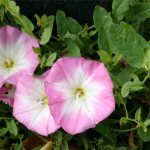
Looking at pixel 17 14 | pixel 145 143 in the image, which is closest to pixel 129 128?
pixel 145 143

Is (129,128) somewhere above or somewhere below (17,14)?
below

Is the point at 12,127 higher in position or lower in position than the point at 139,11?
lower

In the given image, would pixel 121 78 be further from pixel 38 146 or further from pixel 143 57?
pixel 38 146

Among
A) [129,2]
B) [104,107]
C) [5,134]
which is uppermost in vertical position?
[129,2]

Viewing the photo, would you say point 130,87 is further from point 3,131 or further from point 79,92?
point 3,131

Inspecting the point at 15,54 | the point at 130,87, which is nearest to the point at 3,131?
the point at 15,54

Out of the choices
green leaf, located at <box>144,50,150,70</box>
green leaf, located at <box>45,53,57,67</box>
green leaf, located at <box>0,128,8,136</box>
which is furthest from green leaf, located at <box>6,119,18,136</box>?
green leaf, located at <box>144,50,150,70</box>

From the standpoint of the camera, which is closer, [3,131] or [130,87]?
[130,87]
